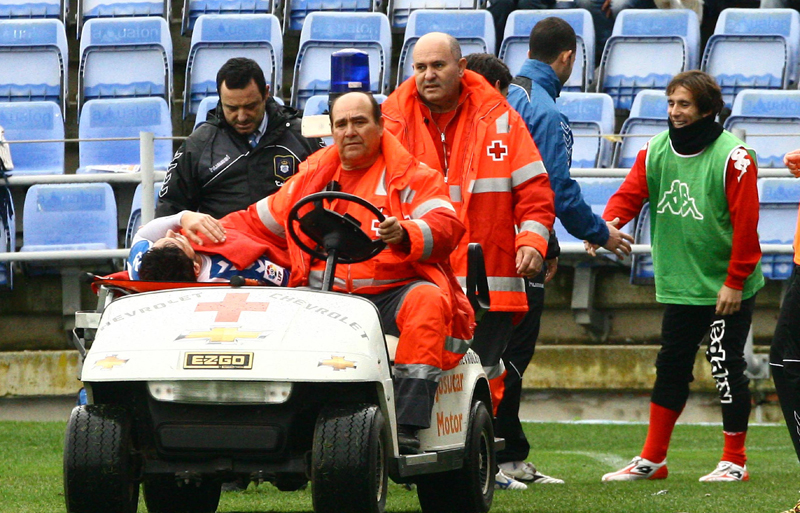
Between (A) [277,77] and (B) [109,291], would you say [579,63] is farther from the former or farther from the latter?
(B) [109,291]

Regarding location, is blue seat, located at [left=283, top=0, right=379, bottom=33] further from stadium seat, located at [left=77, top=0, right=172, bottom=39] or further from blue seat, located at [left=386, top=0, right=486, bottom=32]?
stadium seat, located at [left=77, top=0, right=172, bottom=39]

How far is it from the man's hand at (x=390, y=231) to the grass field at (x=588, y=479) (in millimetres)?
1338

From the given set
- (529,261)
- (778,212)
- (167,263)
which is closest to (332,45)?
(778,212)

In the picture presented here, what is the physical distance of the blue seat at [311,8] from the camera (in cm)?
1108

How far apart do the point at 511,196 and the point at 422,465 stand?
1520 mm

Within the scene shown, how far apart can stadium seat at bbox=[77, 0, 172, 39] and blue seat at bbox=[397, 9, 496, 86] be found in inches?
84.0

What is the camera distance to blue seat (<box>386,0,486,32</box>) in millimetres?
11102

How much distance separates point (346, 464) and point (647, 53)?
7.20 m

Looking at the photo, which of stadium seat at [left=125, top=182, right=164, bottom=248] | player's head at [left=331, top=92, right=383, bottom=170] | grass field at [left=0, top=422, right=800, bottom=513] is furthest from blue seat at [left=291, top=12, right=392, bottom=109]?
player's head at [left=331, top=92, right=383, bottom=170]

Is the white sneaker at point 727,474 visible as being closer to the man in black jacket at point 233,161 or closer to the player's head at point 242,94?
the man in black jacket at point 233,161

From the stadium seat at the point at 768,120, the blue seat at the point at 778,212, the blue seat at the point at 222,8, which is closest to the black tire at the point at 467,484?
the blue seat at the point at 778,212

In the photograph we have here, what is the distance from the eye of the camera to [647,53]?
10.3 m

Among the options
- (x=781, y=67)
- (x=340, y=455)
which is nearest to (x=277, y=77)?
(x=781, y=67)

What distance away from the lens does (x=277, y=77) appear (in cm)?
993
